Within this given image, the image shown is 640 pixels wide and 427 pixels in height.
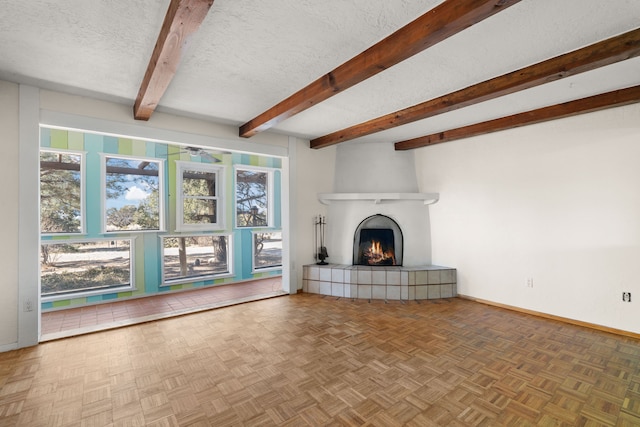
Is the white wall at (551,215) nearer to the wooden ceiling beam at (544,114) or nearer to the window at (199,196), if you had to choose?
the wooden ceiling beam at (544,114)

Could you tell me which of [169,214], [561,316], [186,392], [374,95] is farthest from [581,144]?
[169,214]

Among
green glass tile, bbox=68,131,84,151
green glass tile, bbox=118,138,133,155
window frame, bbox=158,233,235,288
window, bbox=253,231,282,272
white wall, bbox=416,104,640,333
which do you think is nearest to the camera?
white wall, bbox=416,104,640,333

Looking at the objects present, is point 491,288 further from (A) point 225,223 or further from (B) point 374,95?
(A) point 225,223

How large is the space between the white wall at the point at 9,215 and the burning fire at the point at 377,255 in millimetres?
4132

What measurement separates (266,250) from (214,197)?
150cm

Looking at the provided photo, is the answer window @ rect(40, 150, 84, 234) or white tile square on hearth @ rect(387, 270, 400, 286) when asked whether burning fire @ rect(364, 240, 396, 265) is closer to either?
white tile square on hearth @ rect(387, 270, 400, 286)

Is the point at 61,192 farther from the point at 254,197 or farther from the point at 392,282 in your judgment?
the point at 392,282

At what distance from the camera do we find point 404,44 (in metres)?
1.80

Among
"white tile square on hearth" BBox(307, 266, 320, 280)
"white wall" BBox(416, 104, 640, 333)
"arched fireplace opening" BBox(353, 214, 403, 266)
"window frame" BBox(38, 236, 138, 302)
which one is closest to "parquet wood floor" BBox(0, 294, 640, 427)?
"white wall" BBox(416, 104, 640, 333)

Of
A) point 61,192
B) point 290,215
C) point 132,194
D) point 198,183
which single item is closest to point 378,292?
point 290,215

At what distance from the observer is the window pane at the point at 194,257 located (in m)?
4.70

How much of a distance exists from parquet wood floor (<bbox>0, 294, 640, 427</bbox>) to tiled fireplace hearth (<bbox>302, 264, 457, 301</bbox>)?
831 millimetres

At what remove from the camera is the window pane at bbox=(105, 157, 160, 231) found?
4180 millimetres

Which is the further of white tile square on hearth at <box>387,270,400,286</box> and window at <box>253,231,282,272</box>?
window at <box>253,231,282,272</box>
